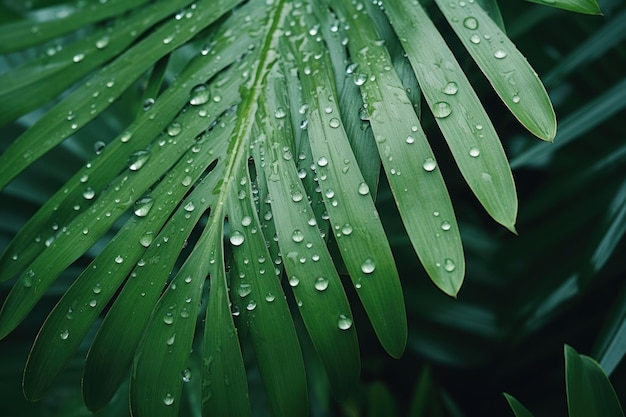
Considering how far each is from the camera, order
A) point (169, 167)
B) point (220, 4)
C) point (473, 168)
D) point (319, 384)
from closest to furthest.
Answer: point (473, 168)
point (169, 167)
point (220, 4)
point (319, 384)

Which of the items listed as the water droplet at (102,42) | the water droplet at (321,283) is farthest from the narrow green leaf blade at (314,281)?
the water droplet at (102,42)

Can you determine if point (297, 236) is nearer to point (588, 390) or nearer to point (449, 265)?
point (449, 265)

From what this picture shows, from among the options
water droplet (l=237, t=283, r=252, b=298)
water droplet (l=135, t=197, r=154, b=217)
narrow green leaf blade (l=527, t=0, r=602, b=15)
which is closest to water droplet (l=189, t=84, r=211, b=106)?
water droplet (l=135, t=197, r=154, b=217)

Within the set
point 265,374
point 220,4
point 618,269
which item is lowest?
point 618,269

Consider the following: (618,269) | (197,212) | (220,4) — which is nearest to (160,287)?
(197,212)

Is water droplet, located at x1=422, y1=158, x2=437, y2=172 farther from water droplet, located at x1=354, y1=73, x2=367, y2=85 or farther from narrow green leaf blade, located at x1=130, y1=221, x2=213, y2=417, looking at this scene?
narrow green leaf blade, located at x1=130, y1=221, x2=213, y2=417

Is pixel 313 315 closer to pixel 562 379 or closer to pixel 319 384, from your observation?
pixel 319 384

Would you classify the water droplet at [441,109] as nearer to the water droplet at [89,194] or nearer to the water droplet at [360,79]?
the water droplet at [360,79]
